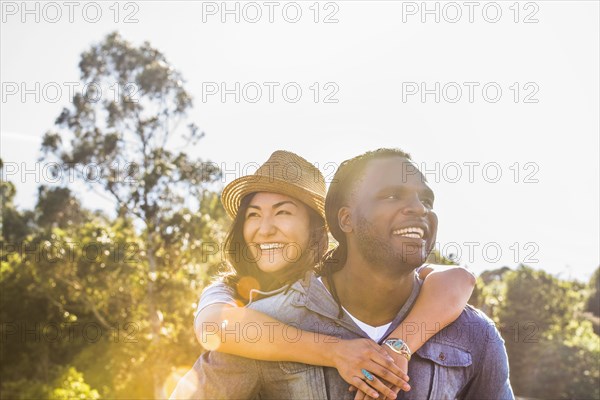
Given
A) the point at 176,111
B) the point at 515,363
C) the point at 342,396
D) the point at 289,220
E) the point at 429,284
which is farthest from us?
the point at 515,363

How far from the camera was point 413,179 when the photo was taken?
279 cm

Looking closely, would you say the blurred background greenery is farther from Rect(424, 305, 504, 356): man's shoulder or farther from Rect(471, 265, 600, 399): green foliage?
Rect(424, 305, 504, 356): man's shoulder

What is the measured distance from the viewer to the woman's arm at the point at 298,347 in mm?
2475

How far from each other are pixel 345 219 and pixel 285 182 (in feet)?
2.56

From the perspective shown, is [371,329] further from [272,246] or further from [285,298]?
[272,246]

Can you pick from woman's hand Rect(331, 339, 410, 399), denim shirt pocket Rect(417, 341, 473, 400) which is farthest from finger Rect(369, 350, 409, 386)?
denim shirt pocket Rect(417, 341, 473, 400)

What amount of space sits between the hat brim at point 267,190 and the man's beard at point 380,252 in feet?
3.09

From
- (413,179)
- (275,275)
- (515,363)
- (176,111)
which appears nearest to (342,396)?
(413,179)

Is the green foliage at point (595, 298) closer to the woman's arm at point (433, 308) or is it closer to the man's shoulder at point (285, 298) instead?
the woman's arm at point (433, 308)

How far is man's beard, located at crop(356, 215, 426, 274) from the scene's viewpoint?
2.66 metres

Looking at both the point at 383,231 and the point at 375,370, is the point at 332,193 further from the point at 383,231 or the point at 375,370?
the point at 375,370

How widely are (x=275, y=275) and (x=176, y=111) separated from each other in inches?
629

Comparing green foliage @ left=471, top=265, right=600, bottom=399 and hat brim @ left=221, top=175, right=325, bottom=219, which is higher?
hat brim @ left=221, top=175, right=325, bottom=219

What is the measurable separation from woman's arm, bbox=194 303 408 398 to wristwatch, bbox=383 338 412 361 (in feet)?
0.28
